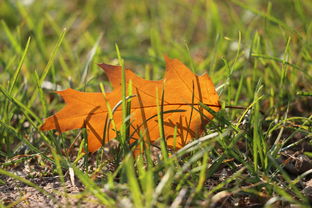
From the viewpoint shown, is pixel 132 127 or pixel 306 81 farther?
pixel 306 81

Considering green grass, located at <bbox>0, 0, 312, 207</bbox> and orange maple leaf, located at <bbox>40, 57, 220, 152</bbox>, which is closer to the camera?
green grass, located at <bbox>0, 0, 312, 207</bbox>

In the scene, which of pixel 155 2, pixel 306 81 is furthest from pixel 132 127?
pixel 155 2

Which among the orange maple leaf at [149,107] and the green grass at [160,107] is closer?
the green grass at [160,107]

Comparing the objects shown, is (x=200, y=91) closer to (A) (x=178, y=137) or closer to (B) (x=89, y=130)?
(A) (x=178, y=137)
